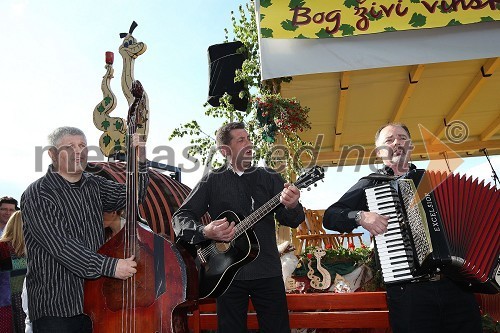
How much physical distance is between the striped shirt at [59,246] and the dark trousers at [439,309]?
5.72 feet

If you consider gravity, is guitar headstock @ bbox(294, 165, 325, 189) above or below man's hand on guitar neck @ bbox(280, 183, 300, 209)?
above

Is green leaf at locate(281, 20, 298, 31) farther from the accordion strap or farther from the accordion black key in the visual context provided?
the accordion black key

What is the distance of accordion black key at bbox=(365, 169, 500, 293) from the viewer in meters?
2.45

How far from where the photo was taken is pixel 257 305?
3006 millimetres

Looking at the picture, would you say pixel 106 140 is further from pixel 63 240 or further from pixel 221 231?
pixel 63 240

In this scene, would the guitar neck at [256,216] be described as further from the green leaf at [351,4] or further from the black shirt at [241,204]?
the green leaf at [351,4]

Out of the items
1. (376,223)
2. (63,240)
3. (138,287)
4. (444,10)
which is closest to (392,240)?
(376,223)

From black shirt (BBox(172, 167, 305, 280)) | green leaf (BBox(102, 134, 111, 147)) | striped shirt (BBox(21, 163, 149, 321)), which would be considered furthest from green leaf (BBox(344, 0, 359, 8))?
green leaf (BBox(102, 134, 111, 147))

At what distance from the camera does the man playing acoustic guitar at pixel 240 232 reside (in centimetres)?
297

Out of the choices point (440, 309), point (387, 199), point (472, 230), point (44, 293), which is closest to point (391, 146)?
point (387, 199)

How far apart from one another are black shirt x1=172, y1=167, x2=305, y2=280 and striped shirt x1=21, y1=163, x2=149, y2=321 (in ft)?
2.46

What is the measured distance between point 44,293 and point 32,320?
0.56 ft

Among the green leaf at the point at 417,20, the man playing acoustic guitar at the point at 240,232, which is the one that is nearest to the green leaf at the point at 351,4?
the green leaf at the point at 417,20

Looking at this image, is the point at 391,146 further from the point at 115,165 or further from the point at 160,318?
the point at 115,165
